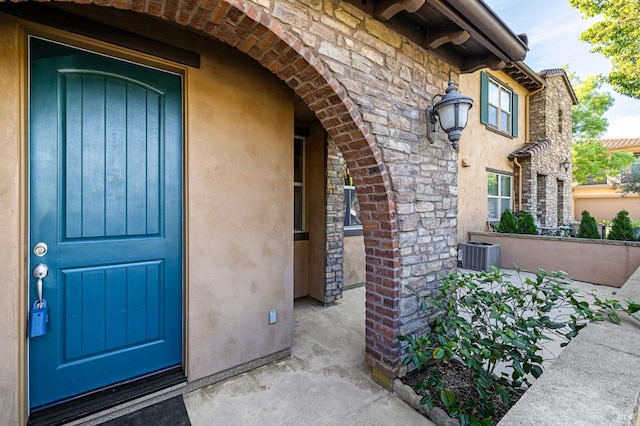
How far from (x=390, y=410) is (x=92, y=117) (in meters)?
3.02

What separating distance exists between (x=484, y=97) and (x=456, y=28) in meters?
5.65

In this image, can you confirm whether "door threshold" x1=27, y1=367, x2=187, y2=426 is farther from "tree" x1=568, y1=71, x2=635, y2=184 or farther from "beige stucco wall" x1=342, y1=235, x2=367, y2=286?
"tree" x1=568, y1=71, x2=635, y2=184

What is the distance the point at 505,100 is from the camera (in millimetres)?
8141

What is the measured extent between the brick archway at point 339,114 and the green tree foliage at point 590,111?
14098mm

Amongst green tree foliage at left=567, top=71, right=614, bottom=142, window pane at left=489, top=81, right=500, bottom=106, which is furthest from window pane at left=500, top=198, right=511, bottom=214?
green tree foliage at left=567, top=71, right=614, bottom=142

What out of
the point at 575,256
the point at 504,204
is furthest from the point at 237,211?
the point at 504,204

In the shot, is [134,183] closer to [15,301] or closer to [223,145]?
[223,145]

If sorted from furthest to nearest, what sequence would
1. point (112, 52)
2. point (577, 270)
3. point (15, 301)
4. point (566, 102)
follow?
point (566, 102), point (577, 270), point (112, 52), point (15, 301)

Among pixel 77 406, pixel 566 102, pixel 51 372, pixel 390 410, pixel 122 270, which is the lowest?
pixel 390 410

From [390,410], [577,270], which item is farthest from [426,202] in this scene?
[577,270]

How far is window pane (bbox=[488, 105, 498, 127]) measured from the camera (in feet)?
25.0

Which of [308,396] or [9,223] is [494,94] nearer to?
[308,396]

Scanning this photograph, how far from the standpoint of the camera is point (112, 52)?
6.86ft

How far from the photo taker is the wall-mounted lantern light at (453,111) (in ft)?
8.13
